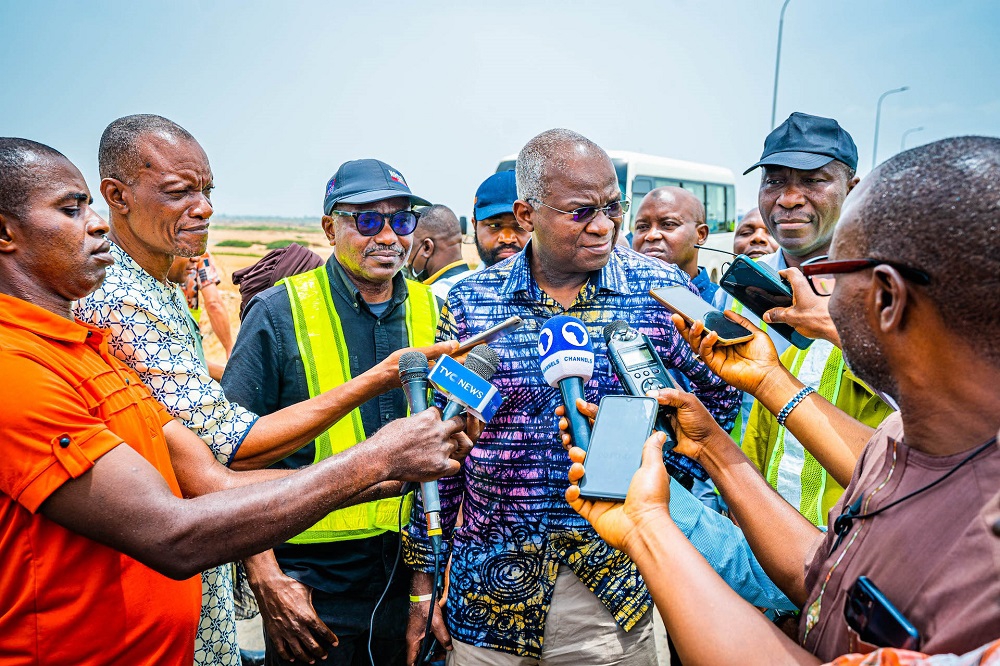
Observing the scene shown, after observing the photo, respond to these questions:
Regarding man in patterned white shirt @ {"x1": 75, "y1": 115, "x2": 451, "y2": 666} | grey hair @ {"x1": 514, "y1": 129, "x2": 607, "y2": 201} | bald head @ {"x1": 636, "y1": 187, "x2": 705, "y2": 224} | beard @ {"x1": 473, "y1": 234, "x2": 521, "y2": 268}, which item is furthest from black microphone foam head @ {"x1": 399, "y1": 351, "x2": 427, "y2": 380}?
bald head @ {"x1": 636, "y1": 187, "x2": 705, "y2": 224}

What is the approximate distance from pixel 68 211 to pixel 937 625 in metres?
2.23

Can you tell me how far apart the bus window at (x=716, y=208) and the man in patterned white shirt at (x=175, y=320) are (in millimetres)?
16878

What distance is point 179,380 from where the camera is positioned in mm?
2203

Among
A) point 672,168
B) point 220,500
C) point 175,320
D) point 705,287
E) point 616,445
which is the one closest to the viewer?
point 616,445

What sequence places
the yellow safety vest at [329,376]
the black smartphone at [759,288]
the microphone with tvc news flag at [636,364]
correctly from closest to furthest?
the microphone with tvc news flag at [636,364], the black smartphone at [759,288], the yellow safety vest at [329,376]

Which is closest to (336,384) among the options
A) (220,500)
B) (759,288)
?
(220,500)

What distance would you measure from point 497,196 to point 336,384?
237 cm

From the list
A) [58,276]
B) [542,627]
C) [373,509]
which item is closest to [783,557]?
[542,627]

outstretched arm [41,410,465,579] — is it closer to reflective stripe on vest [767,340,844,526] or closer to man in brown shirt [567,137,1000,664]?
man in brown shirt [567,137,1000,664]

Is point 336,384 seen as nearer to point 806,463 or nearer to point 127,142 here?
point 127,142

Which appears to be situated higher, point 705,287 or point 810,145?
point 810,145

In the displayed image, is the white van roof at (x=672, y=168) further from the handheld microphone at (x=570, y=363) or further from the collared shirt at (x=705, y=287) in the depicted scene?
the handheld microphone at (x=570, y=363)

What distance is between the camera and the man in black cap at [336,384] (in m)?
2.68

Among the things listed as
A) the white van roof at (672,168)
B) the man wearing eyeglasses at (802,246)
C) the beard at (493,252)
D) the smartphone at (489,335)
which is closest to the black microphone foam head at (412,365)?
the smartphone at (489,335)
